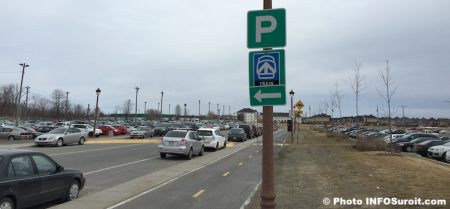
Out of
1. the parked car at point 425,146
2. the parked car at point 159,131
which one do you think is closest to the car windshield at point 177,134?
the parked car at point 425,146

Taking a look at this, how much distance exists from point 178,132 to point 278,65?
68.0 feet

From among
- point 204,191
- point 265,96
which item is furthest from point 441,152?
point 265,96

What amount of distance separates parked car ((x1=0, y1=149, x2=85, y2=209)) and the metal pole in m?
5.63

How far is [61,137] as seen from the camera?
35.7 meters

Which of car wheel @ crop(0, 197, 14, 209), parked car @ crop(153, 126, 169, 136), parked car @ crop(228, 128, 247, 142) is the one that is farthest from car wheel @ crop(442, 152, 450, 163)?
parked car @ crop(153, 126, 169, 136)

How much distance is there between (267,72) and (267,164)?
121 centimetres

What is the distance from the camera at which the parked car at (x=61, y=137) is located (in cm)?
3459

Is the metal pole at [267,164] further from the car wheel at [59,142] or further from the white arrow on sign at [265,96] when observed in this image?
the car wheel at [59,142]

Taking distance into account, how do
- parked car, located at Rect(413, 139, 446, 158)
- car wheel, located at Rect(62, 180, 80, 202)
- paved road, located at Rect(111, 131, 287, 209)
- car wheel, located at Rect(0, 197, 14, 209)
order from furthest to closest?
parked car, located at Rect(413, 139, 446, 158) < car wheel, located at Rect(62, 180, 80, 202) < paved road, located at Rect(111, 131, 287, 209) < car wheel, located at Rect(0, 197, 14, 209)

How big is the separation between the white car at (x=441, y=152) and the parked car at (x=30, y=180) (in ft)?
76.1

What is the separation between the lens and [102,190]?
1337cm

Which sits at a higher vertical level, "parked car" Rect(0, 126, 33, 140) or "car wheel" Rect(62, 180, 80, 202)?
"parked car" Rect(0, 126, 33, 140)

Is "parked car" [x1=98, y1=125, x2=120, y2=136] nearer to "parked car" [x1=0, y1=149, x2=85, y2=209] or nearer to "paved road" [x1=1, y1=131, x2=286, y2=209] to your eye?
"paved road" [x1=1, y1=131, x2=286, y2=209]

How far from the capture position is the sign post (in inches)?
239
